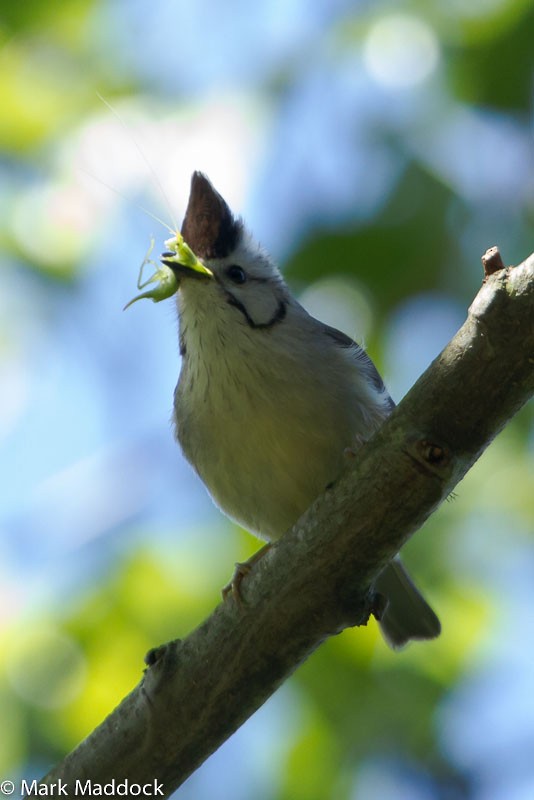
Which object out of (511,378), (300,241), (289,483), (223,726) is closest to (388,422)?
(511,378)

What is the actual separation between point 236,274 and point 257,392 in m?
0.54

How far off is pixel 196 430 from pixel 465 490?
4.60ft

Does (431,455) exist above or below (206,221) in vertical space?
below

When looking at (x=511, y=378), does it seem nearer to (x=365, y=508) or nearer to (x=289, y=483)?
(x=365, y=508)

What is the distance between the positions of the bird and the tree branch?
752mm

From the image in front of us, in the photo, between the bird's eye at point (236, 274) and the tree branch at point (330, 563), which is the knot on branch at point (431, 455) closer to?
the tree branch at point (330, 563)

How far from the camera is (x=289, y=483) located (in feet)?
11.0

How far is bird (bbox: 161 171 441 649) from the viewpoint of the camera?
10.9 feet

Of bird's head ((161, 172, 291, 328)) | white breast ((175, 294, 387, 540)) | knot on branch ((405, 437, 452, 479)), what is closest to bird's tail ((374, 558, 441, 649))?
white breast ((175, 294, 387, 540))

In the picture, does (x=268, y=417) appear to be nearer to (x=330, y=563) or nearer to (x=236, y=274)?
(x=236, y=274)

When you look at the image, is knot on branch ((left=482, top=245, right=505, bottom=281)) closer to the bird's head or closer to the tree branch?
the tree branch

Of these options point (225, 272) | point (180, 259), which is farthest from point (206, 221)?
point (180, 259)

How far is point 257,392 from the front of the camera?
10.9ft

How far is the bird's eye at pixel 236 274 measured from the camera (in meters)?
3.63
